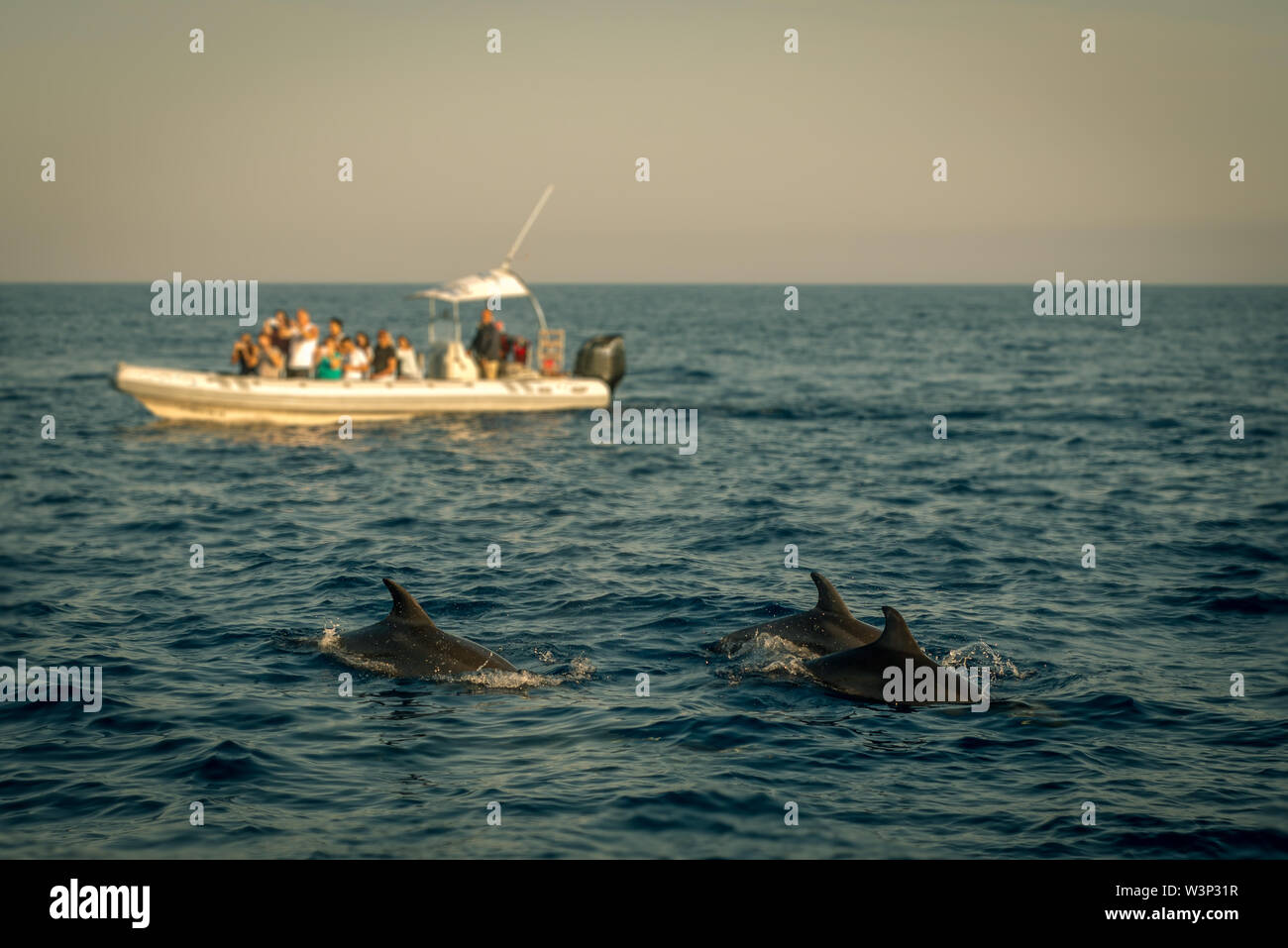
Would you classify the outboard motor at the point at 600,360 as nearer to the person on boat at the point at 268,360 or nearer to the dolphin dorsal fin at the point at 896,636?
the person on boat at the point at 268,360

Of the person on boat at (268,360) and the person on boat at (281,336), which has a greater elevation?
the person on boat at (281,336)

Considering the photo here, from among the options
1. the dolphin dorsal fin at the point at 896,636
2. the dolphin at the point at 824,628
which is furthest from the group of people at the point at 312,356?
the dolphin dorsal fin at the point at 896,636

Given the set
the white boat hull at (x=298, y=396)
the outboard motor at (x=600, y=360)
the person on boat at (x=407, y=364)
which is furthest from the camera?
the outboard motor at (x=600, y=360)

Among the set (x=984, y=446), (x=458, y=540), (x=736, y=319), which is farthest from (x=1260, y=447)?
(x=736, y=319)

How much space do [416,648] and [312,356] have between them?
21.5 m

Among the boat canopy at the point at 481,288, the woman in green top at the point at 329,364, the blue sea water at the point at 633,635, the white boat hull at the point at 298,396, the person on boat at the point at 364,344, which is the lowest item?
the blue sea water at the point at 633,635

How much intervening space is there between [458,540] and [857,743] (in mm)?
11033

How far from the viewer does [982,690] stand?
41.0 feet

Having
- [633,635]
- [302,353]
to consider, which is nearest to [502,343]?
[302,353]

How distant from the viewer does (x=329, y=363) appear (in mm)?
32719

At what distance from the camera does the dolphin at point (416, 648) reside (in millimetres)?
12773

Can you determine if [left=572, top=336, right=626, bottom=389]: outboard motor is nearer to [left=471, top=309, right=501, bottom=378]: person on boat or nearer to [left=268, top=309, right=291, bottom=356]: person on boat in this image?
Result: [left=471, top=309, right=501, bottom=378]: person on boat

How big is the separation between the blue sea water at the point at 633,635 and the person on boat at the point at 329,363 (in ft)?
5.45

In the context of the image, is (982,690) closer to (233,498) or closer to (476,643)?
(476,643)
